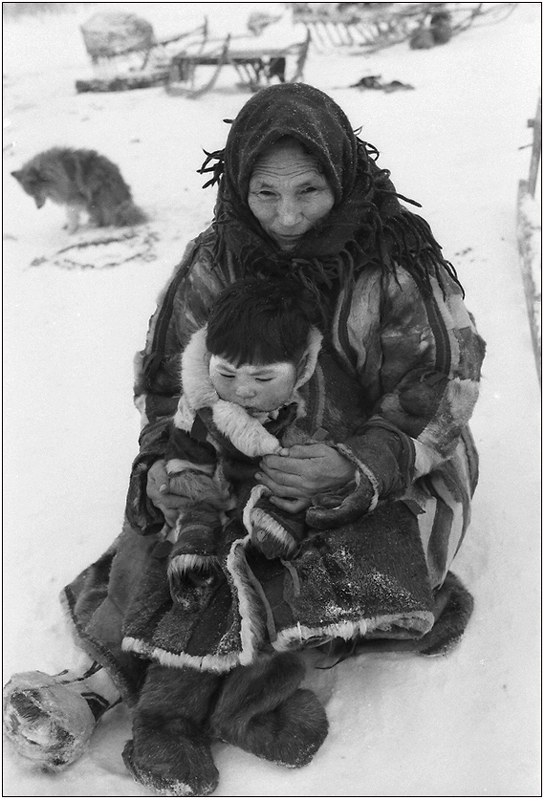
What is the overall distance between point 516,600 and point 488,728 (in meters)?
0.38

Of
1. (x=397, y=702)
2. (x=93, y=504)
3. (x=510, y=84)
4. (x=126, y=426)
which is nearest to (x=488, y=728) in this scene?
(x=397, y=702)

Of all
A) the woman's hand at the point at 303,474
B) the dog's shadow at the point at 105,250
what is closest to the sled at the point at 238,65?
the dog's shadow at the point at 105,250

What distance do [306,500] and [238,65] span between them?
4.37m

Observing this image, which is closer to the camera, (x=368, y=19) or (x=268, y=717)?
(x=268, y=717)

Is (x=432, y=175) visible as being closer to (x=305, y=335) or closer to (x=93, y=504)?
(x=93, y=504)

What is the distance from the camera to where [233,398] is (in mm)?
1677

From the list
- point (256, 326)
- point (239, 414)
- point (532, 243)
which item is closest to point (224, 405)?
point (239, 414)

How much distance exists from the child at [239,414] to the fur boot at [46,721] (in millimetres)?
289

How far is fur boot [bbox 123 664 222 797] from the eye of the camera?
1639mm

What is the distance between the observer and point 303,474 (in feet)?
5.52

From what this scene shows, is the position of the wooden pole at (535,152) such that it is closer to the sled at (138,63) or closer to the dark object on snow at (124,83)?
the sled at (138,63)

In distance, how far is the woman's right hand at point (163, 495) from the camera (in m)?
1.79

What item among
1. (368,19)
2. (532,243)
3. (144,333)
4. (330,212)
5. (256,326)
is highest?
(330,212)

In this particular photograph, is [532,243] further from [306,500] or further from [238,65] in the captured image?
[238,65]
